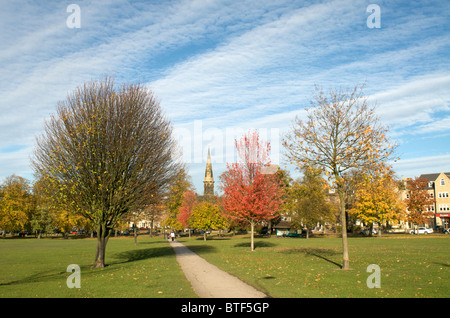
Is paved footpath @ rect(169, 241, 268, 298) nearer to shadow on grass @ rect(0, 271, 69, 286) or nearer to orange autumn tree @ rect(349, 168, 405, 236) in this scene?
shadow on grass @ rect(0, 271, 69, 286)

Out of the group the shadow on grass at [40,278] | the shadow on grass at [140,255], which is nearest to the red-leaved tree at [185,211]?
the shadow on grass at [140,255]

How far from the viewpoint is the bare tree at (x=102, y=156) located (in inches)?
773

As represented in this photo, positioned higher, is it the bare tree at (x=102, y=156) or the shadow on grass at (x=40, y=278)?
the bare tree at (x=102, y=156)

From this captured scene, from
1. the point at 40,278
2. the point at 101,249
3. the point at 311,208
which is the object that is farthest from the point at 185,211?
the point at 40,278

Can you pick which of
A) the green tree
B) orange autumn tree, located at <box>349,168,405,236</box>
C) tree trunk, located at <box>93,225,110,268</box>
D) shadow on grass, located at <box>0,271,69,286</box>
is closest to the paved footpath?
shadow on grass, located at <box>0,271,69,286</box>

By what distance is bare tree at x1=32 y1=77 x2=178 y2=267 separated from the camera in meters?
19.6

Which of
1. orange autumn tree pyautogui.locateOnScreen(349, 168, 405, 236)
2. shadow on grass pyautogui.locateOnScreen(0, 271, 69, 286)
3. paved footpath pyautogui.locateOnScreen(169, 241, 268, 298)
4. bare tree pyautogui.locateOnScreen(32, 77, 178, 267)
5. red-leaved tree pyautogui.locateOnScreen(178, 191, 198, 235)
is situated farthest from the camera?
red-leaved tree pyautogui.locateOnScreen(178, 191, 198, 235)

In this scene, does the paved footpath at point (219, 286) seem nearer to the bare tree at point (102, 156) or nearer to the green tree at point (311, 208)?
the bare tree at point (102, 156)

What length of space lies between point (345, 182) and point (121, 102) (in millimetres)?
13812

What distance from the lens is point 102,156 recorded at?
1983 cm

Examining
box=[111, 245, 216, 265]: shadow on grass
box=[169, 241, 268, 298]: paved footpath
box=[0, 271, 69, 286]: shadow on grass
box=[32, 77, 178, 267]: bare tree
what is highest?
box=[32, 77, 178, 267]: bare tree

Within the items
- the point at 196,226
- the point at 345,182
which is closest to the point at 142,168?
the point at 345,182

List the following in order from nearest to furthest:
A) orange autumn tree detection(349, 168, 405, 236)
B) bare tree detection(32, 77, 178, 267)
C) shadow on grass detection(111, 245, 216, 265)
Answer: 1. bare tree detection(32, 77, 178, 267)
2. shadow on grass detection(111, 245, 216, 265)
3. orange autumn tree detection(349, 168, 405, 236)
